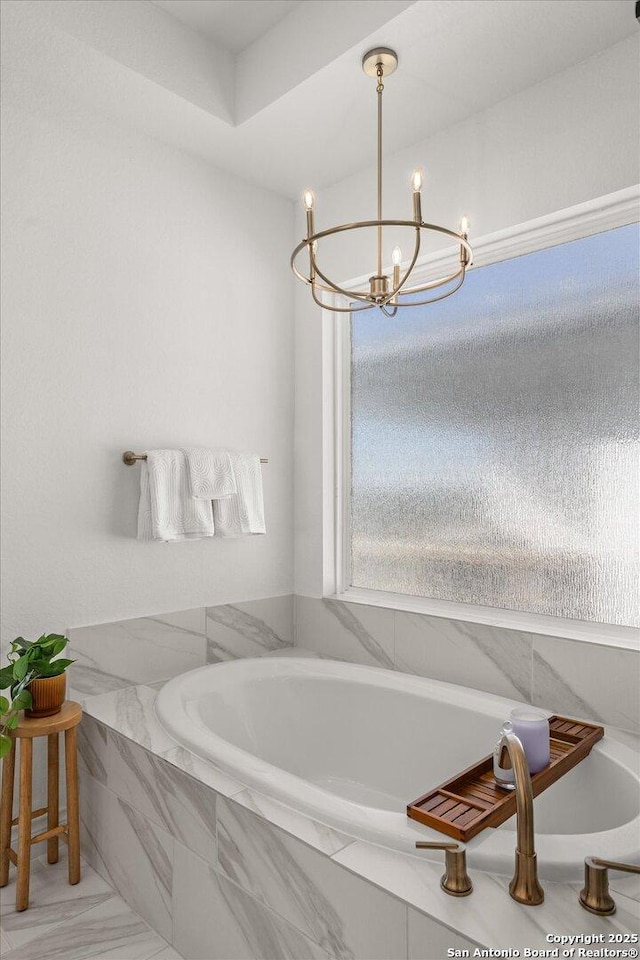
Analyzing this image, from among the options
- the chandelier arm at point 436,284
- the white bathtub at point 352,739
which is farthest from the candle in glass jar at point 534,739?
the chandelier arm at point 436,284

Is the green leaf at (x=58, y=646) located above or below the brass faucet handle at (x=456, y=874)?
above

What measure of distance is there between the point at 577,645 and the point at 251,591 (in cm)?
134

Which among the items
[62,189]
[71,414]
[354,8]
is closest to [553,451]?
[354,8]

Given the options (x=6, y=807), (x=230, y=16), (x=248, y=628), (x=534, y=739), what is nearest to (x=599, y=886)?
(x=534, y=739)

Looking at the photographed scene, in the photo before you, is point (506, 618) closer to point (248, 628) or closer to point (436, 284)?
point (248, 628)

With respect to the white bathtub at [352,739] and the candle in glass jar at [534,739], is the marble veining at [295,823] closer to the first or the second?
the white bathtub at [352,739]

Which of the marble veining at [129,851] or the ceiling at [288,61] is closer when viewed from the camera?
the marble veining at [129,851]

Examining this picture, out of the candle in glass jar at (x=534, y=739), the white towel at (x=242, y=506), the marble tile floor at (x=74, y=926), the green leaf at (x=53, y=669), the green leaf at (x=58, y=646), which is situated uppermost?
the white towel at (x=242, y=506)

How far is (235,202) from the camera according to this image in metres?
2.71

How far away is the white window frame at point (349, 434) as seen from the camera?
2018 millimetres

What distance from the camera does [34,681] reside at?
183cm

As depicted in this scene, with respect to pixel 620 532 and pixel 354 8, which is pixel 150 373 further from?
pixel 620 532

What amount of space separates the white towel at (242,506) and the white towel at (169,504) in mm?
82

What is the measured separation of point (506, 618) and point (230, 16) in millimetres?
2255
